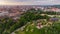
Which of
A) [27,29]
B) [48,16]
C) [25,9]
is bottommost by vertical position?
[27,29]

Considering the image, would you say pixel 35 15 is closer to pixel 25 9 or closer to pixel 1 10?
pixel 25 9

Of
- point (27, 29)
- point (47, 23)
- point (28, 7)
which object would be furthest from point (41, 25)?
point (28, 7)

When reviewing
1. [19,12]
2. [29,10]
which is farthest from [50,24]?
[19,12]

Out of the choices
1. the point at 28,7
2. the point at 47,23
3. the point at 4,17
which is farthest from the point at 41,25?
the point at 4,17

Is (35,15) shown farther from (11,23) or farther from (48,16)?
(11,23)

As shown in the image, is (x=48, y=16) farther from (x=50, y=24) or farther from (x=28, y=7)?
(x=28, y=7)

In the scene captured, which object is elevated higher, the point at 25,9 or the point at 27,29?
the point at 25,9

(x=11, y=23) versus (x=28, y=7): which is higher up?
(x=28, y=7)
